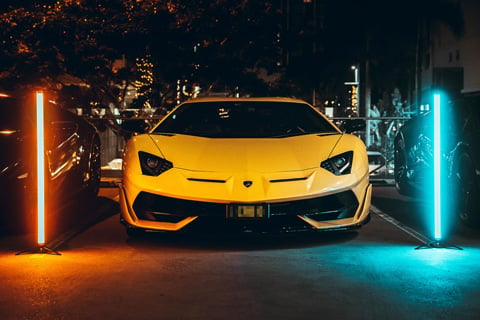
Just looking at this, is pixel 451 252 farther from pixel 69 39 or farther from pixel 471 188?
pixel 69 39

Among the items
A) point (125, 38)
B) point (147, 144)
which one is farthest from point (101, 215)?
point (125, 38)

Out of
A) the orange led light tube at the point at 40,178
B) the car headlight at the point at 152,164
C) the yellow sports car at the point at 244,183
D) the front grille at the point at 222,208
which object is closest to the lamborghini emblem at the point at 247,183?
the yellow sports car at the point at 244,183

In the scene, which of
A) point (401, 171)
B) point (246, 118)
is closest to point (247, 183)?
point (246, 118)

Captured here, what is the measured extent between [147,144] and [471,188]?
3367 millimetres

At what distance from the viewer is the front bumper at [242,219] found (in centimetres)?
741

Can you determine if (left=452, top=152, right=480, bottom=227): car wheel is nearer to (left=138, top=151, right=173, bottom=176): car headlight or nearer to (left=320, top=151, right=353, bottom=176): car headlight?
(left=320, top=151, right=353, bottom=176): car headlight

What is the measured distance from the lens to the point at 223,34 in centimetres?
2059

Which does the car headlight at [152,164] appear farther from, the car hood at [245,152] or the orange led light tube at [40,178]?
the orange led light tube at [40,178]

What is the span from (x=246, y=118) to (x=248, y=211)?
215cm

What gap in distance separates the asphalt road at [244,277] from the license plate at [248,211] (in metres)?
0.32

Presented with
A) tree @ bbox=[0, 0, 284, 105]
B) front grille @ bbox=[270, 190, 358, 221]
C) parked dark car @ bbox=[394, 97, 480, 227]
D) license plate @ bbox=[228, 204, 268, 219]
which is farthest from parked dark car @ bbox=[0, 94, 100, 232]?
tree @ bbox=[0, 0, 284, 105]

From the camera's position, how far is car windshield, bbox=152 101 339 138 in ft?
29.9

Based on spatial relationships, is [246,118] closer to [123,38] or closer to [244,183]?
[244,183]

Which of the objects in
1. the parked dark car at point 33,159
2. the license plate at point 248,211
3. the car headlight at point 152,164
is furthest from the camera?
the parked dark car at point 33,159
